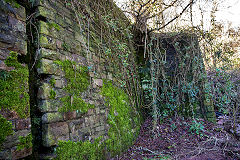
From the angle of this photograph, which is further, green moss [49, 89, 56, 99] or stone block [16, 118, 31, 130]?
green moss [49, 89, 56, 99]

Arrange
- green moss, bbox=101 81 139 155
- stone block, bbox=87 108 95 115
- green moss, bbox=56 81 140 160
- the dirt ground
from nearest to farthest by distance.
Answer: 1. green moss, bbox=56 81 140 160
2. stone block, bbox=87 108 95 115
3. the dirt ground
4. green moss, bbox=101 81 139 155

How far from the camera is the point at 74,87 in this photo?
2.31 m

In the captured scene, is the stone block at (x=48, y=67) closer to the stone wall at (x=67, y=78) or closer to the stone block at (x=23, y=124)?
the stone wall at (x=67, y=78)

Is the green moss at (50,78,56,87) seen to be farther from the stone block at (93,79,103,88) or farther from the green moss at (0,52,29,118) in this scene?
the stone block at (93,79,103,88)

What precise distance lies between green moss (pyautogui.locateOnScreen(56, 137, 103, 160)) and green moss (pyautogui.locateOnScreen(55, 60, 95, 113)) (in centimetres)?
46

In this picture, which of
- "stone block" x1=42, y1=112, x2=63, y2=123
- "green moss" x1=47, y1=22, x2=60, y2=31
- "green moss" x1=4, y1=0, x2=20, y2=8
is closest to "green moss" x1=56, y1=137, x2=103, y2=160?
"stone block" x1=42, y1=112, x2=63, y2=123

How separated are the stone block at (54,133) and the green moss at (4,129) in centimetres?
37

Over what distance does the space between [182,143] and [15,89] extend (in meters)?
3.60

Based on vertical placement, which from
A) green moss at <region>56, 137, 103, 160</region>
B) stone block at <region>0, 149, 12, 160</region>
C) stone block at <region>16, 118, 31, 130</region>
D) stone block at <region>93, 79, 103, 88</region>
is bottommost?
green moss at <region>56, 137, 103, 160</region>

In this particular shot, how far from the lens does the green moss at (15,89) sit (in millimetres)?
1491

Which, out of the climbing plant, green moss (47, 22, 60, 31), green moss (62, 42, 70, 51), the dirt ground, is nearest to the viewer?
green moss (47, 22, 60, 31)

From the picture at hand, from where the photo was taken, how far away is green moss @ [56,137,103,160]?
1888 mm

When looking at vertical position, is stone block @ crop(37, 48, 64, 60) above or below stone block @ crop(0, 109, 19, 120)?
above

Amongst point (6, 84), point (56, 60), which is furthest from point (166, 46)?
point (6, 84)
